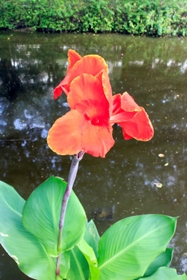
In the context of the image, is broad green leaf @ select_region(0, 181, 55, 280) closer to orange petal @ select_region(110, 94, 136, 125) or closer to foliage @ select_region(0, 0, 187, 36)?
orange petal @ select_region(110, 94, 136, 125)

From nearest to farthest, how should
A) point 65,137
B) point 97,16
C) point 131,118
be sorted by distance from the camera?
point 65,137, point 131,118, point 97,16

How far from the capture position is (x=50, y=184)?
4.39ft

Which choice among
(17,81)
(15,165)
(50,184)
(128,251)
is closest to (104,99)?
(50,184)

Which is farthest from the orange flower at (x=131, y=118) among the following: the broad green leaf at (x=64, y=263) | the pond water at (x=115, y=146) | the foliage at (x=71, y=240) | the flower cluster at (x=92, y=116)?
the pond water at (x=115, y=146)

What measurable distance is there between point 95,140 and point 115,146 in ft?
8.02

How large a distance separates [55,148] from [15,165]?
2.26 meters

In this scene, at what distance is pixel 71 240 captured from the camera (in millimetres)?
1225

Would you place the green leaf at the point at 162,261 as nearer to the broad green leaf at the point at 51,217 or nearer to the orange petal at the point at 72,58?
the broad green leaf at the point at 51,217

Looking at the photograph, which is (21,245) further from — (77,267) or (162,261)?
(162,261)

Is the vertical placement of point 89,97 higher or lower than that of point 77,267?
higher

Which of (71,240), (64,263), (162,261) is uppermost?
(71,240)

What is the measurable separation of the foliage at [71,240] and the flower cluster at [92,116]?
0.53m

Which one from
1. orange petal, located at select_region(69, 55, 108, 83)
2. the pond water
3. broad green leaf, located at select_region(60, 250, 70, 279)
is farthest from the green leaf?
orange petal, located at select_region(69, 55, 108, 83)

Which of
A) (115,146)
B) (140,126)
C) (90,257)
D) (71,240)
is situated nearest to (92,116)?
(140,126)
